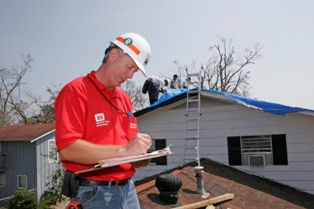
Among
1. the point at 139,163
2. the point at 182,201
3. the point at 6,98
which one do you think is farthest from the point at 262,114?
the point at 6,98

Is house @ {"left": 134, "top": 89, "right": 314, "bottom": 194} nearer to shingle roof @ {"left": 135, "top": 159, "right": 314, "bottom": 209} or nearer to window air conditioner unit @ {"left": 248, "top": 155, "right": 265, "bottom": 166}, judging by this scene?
window air conditioner unit @ {"left": 248, "top": 155, "right": 265, "bottom": 166}

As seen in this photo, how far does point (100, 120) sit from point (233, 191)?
493 cm

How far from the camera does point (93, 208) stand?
1684mm

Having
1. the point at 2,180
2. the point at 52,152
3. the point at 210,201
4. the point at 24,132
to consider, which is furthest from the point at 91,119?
the point at 2,180

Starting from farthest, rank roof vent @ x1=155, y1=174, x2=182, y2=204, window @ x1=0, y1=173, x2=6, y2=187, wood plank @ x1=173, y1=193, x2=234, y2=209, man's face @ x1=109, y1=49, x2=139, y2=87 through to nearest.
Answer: window @ x1=0, y1=173, x2=6, y2=187 < roof vent @ x1=155, y1=174, x2=182, y2=204 < wood plank @ x1=173, y1=193, x2=234, y2=209 < man's face @ x1=109, y1=49, x2=139, y2=87

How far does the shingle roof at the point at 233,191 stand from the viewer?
16.3ft

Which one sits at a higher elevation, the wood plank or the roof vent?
the roof vent

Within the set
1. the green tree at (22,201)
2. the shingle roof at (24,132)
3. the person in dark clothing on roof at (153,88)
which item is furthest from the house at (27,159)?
the person in dark clothing on roof at (153,88)

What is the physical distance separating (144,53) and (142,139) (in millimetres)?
763

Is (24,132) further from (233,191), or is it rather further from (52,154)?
(233,191)

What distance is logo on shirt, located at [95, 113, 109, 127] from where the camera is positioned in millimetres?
1767

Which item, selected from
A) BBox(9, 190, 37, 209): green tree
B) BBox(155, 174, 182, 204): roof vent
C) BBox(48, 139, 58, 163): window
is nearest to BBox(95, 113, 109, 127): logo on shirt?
BBox(155, 174, 182, 204): roof vent

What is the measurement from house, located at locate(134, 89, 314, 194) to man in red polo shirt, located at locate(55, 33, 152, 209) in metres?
5.91

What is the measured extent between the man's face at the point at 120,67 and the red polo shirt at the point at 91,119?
107 millimetres
